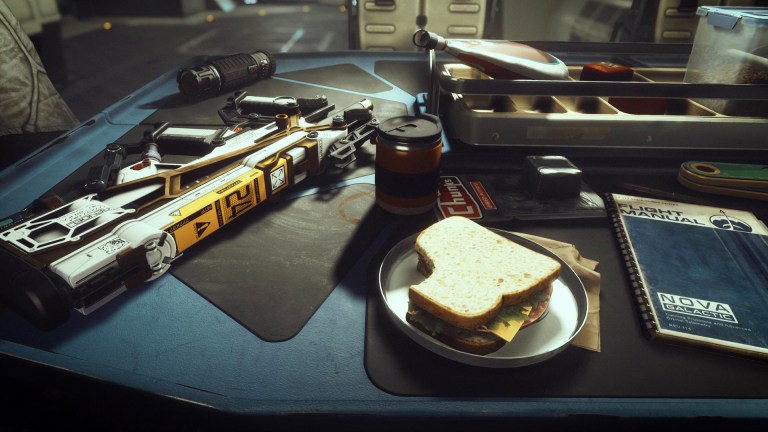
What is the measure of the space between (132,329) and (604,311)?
0.67 meters

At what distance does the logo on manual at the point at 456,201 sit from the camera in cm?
87

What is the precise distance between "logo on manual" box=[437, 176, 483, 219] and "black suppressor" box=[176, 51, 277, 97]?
0.93 metres

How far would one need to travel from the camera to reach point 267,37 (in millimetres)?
5191

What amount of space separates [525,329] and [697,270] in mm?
346

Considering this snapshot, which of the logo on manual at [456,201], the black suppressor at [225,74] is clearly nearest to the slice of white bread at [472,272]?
the logo on manual at [456,201]

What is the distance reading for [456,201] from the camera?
2.96 feet

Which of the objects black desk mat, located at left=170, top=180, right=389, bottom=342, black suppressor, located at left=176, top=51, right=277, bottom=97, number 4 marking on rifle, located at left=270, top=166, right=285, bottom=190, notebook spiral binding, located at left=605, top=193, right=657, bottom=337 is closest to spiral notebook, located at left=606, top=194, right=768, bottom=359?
notebook spiral binding, located at left=605, top=193, right=657, bottom=337

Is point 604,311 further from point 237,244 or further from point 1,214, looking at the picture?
point 1,214

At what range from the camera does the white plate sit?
0.53 m

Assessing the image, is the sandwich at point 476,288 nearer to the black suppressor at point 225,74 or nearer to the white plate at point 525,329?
the white plate at point 525,329

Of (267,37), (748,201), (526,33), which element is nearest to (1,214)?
(748,201)

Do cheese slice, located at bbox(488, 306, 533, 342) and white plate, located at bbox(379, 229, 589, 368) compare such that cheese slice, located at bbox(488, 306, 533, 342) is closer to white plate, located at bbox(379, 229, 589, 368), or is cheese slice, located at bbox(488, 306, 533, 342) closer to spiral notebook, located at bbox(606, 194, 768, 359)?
white plate, located at bbox(379, 229, 589, 368)

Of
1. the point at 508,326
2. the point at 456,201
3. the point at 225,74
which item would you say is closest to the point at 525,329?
the point at 508,326

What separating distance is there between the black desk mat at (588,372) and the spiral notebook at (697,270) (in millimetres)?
26
